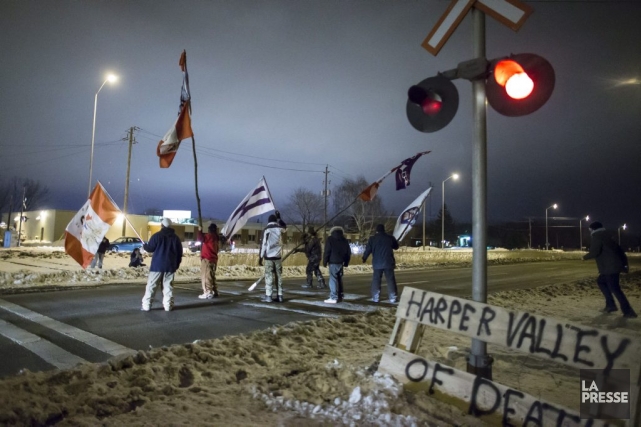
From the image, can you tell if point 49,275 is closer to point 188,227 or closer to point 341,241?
point 341,241

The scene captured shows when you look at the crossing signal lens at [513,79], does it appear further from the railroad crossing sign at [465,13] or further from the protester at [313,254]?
the protester at [313,254]

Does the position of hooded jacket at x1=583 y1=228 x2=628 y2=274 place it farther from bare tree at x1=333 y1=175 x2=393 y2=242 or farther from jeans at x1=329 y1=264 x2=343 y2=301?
bare tree at x1=333 y1=175 x2=393 y2=242

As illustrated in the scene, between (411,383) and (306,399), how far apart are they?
1.00 meters

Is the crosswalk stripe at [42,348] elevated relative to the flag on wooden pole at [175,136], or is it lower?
lower

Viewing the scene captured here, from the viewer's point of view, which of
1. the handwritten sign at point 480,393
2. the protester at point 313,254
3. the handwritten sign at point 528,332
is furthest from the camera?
the protester at point 313,254

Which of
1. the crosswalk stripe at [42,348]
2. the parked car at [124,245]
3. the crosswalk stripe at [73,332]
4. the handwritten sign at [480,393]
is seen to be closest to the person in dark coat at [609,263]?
the handwritten sign at [480,393]

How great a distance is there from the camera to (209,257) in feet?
34.8

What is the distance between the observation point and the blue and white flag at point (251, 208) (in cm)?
1182

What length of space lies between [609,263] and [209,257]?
8812 millimetres

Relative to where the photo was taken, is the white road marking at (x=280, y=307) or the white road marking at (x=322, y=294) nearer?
the white road marking at (x=280, y=307)

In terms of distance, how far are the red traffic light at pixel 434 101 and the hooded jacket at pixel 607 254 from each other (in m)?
6.53

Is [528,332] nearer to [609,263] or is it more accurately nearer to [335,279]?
[335,279]

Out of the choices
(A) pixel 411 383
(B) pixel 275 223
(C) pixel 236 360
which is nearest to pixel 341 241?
(B) pixel 275 223

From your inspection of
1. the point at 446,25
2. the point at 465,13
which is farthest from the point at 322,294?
the point at 465,13
